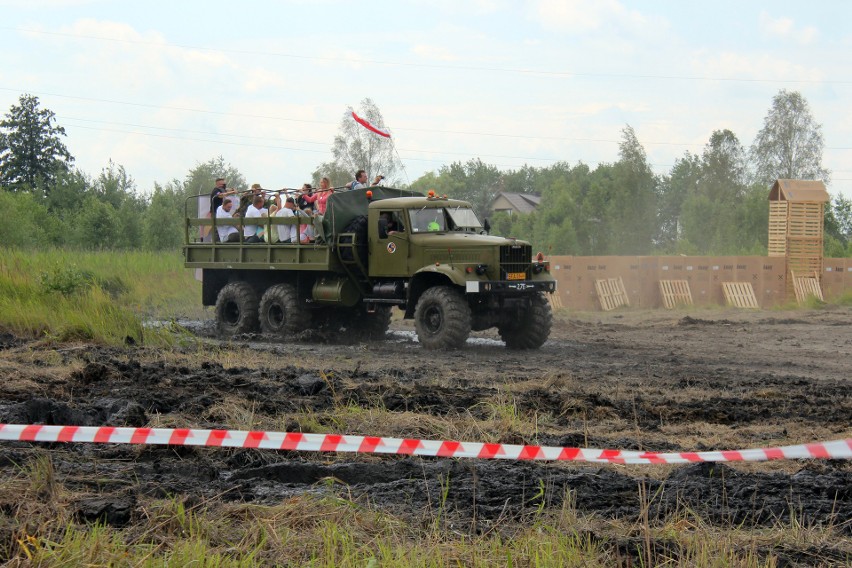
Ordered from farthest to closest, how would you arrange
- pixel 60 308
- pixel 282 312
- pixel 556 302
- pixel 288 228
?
pixel 556 302 → pixel 282 312 → pixel 288 228 → pixel 60 308

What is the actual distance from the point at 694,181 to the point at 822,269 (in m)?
37.0

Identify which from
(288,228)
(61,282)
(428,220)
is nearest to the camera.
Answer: (428,220)

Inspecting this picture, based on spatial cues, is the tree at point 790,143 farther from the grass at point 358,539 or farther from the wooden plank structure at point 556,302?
the grass at point 358,539

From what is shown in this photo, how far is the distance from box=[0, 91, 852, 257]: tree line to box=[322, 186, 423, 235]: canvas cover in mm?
19271

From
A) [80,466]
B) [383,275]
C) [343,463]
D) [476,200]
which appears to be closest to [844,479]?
[343,463]

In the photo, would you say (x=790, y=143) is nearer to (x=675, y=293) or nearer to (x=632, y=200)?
(x=632, y=200)

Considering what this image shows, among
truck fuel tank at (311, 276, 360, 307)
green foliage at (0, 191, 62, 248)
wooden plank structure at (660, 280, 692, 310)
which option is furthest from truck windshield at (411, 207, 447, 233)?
green foliage at (0, 191, 62, 248)

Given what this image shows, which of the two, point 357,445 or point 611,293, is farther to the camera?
point 611,293

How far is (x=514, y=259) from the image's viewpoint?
14.4 metres

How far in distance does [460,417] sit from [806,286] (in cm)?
2135

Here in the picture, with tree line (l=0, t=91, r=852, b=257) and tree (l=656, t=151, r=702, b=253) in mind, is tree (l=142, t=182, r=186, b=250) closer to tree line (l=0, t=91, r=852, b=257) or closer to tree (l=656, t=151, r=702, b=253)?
tree line (l=0, t=91, r=852, b=257)

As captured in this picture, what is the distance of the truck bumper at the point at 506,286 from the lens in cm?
1390

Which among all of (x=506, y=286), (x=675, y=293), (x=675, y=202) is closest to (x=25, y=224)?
(x=675, y=293)

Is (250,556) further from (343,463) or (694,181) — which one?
(694,181)
